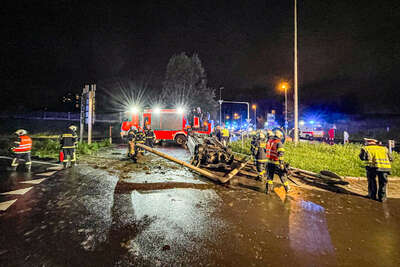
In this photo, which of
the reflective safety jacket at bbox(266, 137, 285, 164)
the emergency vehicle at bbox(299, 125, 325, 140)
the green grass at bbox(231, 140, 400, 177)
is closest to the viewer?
the reflective safety jacket at bbox(266, 137, 285, 164)

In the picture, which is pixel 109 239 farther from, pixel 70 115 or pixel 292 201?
pixel 70 115

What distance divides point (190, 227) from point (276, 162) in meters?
3.01

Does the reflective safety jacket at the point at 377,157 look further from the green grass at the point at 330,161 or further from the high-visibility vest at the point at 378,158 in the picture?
the green grass at the point at 330,161

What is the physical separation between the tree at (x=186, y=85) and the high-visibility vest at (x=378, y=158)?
32142mm

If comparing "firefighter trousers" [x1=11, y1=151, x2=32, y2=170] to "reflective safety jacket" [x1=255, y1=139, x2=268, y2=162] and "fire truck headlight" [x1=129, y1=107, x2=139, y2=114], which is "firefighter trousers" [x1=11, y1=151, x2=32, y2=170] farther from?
"fire truck headlight" [x1=129, y1=107, x2=139, y2=114]

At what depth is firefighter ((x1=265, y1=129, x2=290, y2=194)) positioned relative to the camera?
16.9 ft

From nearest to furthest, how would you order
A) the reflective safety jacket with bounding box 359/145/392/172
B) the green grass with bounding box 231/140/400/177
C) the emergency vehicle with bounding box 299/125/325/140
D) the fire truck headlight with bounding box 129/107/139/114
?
the reflective safety jacket with bounding box 359/145/392/172, the green grass with bounding box 231/140/400/177, the fire truck headlight with bounding box 129/107/139/114, the emergency vehicle with bounding box 299/125/325/140

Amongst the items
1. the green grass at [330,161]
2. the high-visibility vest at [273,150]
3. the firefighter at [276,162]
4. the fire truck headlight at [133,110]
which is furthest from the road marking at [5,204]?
the fire truck headlight at [133,110]

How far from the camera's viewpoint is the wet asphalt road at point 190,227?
2564 millimetres

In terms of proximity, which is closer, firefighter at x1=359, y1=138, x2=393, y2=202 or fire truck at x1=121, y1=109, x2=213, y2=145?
firefighter at x1=359, y1=138, x2=393, y2=202

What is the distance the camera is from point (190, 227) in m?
3.34

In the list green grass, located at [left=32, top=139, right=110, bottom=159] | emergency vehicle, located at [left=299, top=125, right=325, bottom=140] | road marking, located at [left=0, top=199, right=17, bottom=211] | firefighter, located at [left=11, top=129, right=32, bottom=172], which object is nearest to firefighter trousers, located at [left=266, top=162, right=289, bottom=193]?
road marking, located at [left=0, top=199, right=17, bottom=211]

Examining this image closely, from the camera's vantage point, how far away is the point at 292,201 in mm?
4633

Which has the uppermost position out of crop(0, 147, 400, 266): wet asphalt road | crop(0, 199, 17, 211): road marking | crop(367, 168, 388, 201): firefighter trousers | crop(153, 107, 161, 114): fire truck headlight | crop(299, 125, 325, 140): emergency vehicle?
crop(153, 107, 161, 114): fire truck headlight
